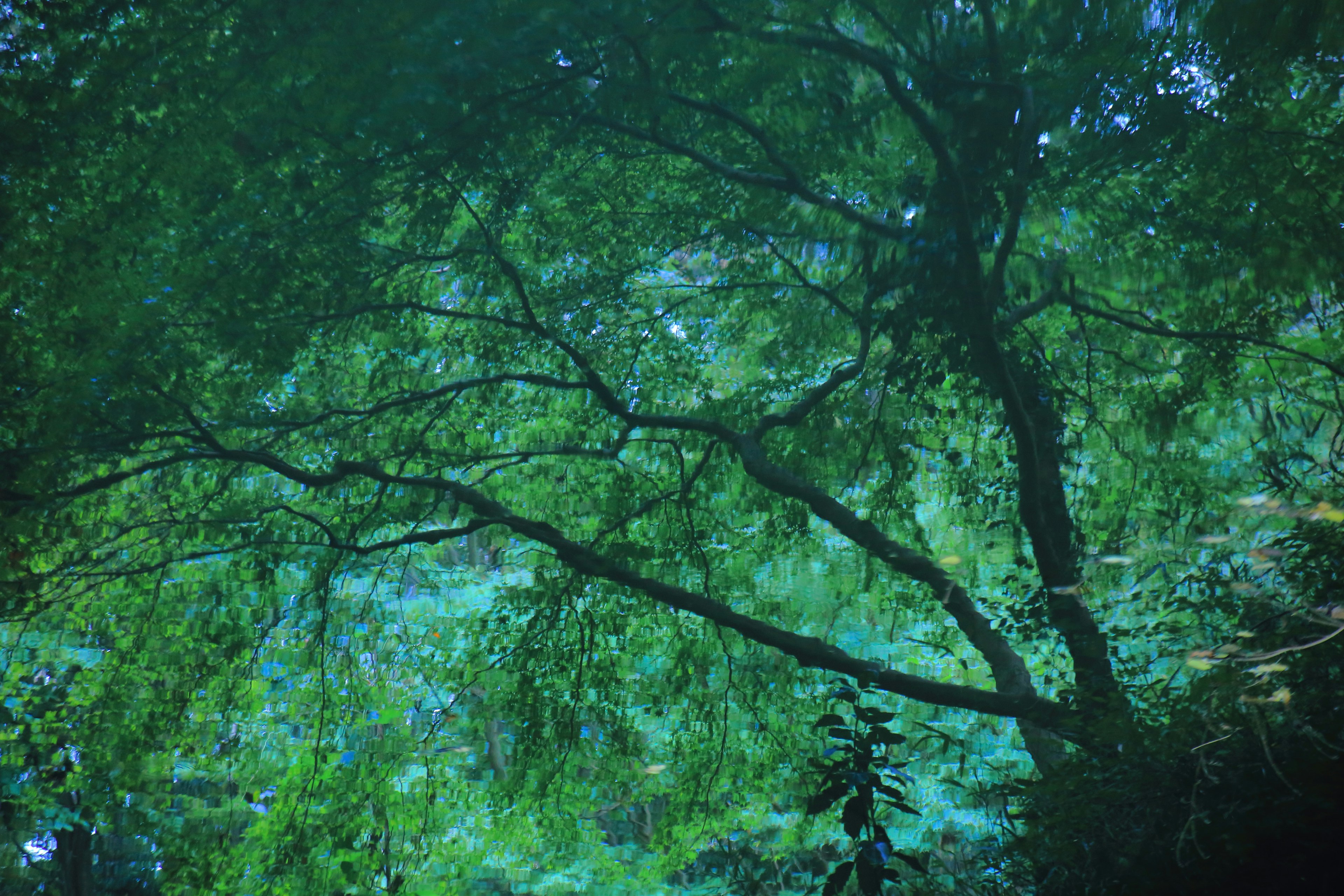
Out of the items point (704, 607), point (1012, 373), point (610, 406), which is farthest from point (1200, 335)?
point (610, 406)

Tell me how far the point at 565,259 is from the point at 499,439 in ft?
2.12

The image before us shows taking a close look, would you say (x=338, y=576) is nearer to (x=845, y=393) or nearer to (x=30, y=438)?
(x=30, y=438)

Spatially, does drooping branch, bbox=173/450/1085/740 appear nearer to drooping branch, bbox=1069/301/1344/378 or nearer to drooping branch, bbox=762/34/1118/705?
drooping branch, bbox=762/34/1118/705

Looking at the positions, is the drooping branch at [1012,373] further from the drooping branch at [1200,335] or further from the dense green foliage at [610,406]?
the drooping branch at [1200,335]

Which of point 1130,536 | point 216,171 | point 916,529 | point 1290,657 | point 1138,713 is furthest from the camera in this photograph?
point 216,171

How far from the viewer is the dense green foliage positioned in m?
2.77

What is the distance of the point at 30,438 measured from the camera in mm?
3172

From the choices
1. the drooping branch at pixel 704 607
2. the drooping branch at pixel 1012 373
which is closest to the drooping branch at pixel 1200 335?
the drooping branch at pixel 1012 373

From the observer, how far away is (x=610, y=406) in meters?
3.22

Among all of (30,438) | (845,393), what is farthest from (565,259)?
→ (30,438)

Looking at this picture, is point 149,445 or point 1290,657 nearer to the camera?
point 1290,657

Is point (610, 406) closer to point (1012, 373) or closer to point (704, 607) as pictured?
point (704, 607)

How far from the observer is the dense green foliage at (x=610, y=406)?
9.08ft

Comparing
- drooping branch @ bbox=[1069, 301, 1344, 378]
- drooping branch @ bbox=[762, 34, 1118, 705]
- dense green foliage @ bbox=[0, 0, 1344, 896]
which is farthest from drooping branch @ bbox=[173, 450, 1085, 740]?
drooping branch @ bbox=[1069, 301, 1344, 378]
